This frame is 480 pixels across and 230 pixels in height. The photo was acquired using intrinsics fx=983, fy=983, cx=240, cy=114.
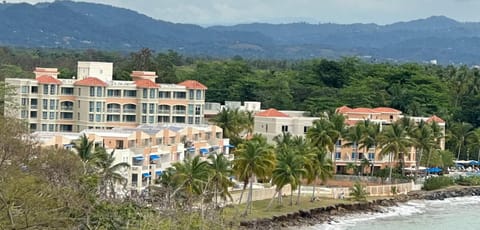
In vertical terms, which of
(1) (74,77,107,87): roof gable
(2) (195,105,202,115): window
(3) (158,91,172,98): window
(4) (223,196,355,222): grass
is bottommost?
(4) (223,196,355,222): grass

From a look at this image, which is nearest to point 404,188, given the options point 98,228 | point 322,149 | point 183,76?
point 322,149

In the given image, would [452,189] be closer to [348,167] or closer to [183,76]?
[348,167]

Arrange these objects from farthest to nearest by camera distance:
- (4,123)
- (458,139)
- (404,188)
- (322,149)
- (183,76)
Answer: (183,76), (458,139), (404,188), (322,149), (4,123)

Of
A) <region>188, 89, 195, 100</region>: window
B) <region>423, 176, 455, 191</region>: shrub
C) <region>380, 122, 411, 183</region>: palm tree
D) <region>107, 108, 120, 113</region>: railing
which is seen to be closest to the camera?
<region>380, 122, 411, 183</region>: palm tree

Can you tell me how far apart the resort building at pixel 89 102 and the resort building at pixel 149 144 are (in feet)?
15.5

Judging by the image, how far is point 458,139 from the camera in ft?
183

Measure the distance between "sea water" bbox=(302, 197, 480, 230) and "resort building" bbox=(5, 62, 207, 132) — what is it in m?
13.8

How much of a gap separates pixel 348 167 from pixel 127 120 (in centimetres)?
1087

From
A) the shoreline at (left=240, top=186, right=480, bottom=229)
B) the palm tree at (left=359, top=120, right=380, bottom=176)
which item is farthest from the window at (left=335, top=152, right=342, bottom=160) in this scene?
the shoreline at (left=240, top=186, right=480, bottom=229)

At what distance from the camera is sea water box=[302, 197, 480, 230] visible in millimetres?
34375

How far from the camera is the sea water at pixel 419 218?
113 ft

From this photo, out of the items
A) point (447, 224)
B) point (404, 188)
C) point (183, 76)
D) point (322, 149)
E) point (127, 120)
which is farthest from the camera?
point (183, 76)

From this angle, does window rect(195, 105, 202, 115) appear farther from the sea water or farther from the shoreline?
the sea water

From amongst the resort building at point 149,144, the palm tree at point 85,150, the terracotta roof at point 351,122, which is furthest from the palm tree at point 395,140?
the palm tree at point 85,150
